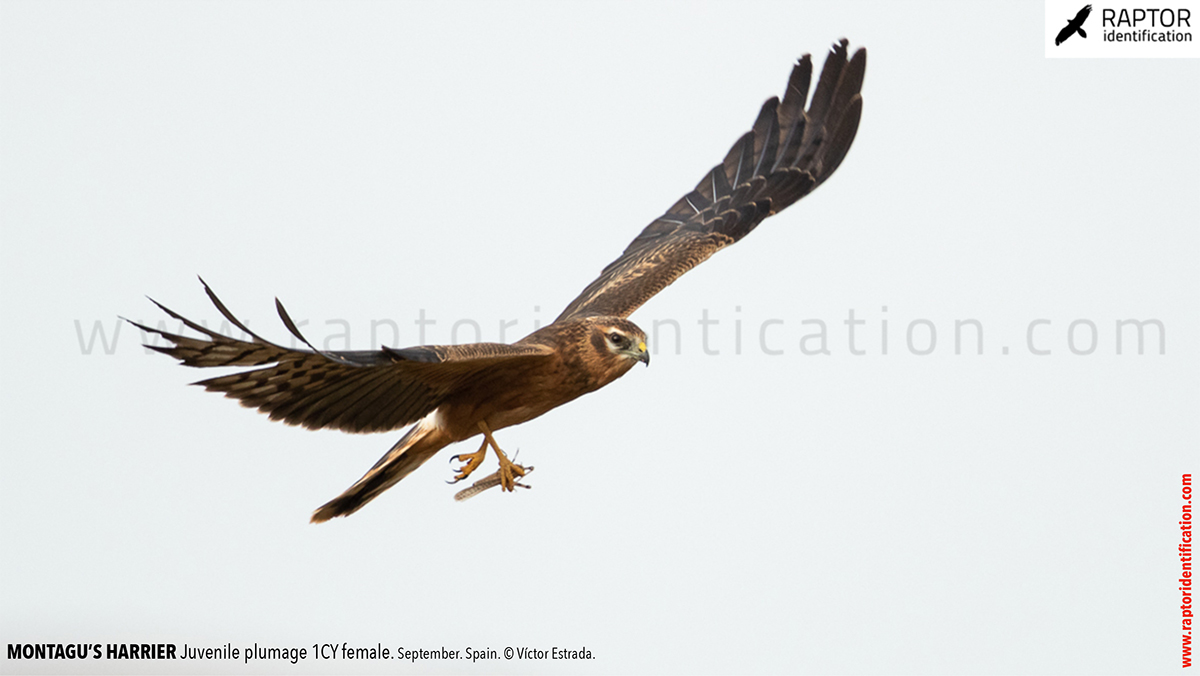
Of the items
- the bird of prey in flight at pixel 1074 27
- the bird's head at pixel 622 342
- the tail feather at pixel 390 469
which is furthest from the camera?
the bird of prey in flight at pixel 1074 27

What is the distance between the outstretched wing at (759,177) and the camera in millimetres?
10602

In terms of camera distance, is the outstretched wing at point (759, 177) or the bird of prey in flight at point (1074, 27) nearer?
the outstretched wing at point (759, 177)

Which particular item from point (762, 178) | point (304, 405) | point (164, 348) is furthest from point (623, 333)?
point (762, 178)

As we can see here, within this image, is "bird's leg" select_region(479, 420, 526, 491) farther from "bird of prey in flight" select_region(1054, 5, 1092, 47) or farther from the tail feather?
"bird of prey in flight" select_region(1054, 5, 1092, 47)

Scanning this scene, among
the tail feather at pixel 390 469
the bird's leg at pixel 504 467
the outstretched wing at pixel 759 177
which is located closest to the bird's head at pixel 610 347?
the bird's leg at pixel 504 467

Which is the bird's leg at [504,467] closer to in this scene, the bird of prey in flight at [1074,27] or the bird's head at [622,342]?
the bird's head at [622,342]

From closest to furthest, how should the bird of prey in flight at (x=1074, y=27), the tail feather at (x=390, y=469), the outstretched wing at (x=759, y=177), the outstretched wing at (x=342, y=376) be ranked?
the outstretched wing at (x=342, y=376) < the tail feather at (x=390, y=469) < the outstretched wing at (x=759, y=177) < the bird of prey in flight at (x=1074, y=27)

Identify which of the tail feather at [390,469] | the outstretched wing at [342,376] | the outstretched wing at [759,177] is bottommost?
the tail feather at [390,469]

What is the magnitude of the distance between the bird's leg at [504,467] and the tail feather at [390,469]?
11.1 inches

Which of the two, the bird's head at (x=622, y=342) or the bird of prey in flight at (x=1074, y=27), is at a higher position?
the bird of prey in flight at (x=1074, y=27)

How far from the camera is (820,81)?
10789 mm

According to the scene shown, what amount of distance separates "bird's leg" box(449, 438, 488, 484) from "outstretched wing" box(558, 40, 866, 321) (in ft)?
7.14

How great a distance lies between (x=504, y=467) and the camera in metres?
8.21

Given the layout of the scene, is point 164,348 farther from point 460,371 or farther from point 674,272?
point 674,272
